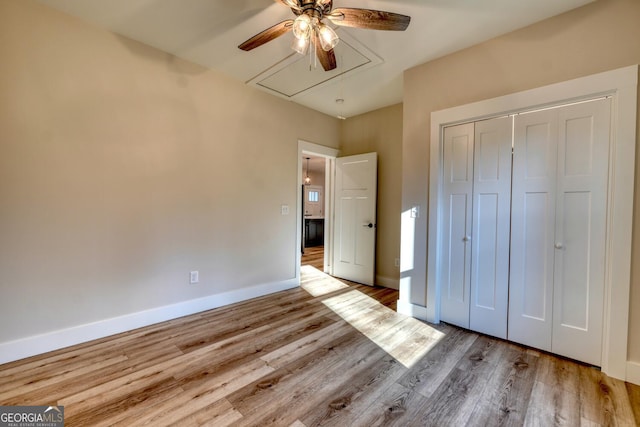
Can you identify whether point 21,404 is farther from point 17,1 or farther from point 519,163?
point 519,163

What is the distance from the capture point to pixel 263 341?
91.0 inches

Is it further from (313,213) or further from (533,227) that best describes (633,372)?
(313,213)

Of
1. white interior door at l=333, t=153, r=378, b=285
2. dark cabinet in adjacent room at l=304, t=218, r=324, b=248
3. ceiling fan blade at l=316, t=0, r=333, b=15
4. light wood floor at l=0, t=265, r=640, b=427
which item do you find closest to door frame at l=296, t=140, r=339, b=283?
white interior door at l=333, t=153, r=378, b=285

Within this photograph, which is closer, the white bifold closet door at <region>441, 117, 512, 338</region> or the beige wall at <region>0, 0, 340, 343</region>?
the beige wall at <region>0, 0, 340, 343</region>

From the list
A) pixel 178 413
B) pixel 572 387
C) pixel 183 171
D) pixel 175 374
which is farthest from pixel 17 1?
pixel 572 387

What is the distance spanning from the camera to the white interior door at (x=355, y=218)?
3949mm

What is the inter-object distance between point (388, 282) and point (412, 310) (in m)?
1.05

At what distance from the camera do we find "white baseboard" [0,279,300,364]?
1.98 metres

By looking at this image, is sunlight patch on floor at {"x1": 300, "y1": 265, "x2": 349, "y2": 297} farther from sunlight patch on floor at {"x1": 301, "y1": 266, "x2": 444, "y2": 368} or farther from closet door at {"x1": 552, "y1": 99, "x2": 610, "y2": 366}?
closet door at {"x1": 552, "y1": 99, "x2": 610, "y2": 366}

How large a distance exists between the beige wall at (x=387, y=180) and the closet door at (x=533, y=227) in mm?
1589

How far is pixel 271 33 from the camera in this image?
1812 mm

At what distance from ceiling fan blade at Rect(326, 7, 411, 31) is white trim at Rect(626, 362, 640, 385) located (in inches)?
107

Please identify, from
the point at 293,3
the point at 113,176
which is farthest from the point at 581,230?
the point at 113,176

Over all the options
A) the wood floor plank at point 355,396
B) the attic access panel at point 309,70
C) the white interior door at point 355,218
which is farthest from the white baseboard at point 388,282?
the attic access panel at point 309,70
